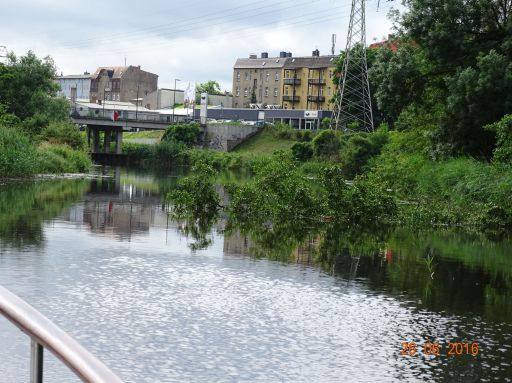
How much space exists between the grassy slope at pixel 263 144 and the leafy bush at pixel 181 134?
5895 mm

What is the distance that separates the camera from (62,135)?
66.1 metres

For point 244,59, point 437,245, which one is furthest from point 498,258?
point 244,59

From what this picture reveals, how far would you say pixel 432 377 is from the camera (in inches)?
438

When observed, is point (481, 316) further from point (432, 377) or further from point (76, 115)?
point (76, 115)

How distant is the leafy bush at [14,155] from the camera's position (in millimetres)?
46781

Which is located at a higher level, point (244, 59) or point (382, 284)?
point (244, 59)

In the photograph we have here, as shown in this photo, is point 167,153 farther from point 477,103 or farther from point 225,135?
point 477,103

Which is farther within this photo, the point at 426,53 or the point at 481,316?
the point at 426,53

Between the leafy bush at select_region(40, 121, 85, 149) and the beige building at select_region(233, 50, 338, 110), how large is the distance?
7238 cm

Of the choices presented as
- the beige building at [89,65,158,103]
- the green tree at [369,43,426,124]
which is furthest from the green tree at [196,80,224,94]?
the green tree at [369,43,426,124]

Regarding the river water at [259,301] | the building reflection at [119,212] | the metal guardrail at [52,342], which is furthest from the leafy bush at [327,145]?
the metal guardrail at [52,342]

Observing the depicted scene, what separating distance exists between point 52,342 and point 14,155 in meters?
47.1

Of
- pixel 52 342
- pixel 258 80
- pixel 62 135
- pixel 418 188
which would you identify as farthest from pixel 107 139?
pixel 52 342

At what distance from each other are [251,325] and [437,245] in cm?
1431
